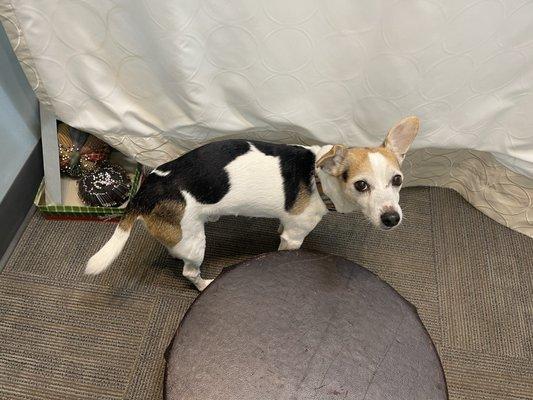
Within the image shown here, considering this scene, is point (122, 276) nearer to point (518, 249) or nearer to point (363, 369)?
point (363, 369)

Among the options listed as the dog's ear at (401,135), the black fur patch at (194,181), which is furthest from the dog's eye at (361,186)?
the black fur patch at (194,181)

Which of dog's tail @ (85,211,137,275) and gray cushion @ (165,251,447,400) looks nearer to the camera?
gray cushion @ (165,251,447,400)

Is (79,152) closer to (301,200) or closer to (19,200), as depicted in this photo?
(19,200)

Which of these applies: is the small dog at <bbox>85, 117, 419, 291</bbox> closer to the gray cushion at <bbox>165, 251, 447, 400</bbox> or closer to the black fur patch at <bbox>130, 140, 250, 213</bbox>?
the black fur patch at <bbox>130, 140, 250, 213</bbox>

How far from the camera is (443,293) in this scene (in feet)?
5.16

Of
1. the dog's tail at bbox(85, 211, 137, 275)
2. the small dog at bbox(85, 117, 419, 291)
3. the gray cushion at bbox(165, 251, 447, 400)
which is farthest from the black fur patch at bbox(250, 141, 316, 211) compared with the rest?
the dog's tail at bbox(85, 211, 137, 275)

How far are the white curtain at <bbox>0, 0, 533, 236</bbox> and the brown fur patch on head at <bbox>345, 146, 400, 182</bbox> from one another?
1.07ft

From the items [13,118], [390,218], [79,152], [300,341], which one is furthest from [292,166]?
[13,118]

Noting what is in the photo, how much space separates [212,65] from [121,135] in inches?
18.8

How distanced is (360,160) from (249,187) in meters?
0.34

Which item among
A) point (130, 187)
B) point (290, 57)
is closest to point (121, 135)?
point (130, 187)

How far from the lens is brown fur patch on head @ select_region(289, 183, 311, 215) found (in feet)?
4.12

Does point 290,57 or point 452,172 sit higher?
point 290,57

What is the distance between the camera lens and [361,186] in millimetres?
1085
